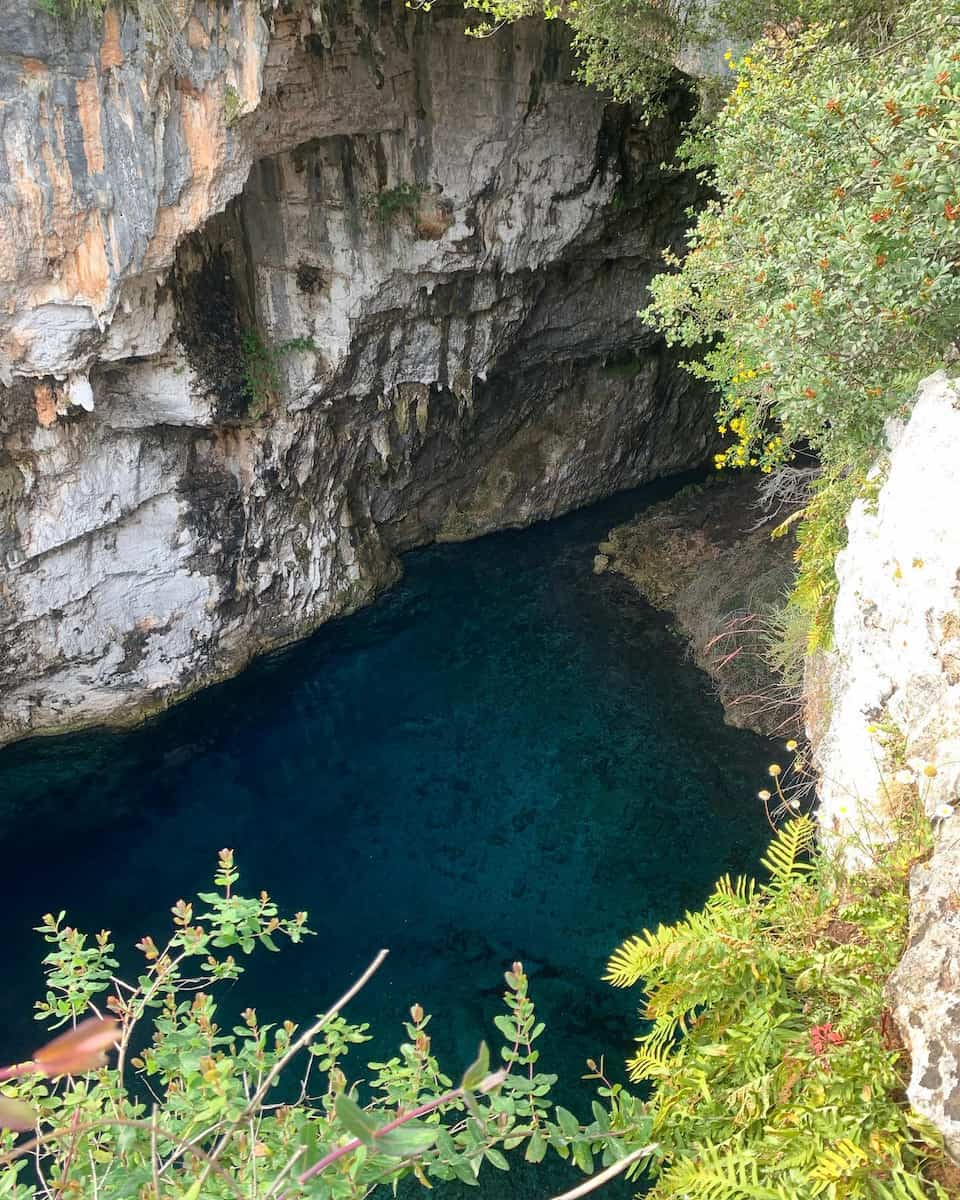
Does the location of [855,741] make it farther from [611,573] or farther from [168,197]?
[611,573]

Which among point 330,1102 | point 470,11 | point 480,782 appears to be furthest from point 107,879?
point 470,11

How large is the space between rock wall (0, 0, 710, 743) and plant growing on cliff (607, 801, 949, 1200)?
8098 millimetres

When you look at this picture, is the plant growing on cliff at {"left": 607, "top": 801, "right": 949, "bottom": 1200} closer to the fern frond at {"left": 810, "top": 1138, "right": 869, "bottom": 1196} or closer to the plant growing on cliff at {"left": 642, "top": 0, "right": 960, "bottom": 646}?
the fern frond at {"left": 810, "top": 1138, "right": 869, "bottom": 1196}

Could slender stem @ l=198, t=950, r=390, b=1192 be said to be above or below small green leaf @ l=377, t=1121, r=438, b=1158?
above

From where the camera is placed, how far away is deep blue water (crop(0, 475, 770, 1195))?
8.47 meters

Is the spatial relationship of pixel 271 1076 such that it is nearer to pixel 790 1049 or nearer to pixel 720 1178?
pixel 720 1178

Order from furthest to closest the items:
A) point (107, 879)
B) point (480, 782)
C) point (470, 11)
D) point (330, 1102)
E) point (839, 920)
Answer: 1. point (480, 782)
2. point (107, 879)
3. point (470, 11)
4. point (839, 920)
5. point (330, 1102)

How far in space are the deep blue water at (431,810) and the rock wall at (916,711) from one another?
183 inches

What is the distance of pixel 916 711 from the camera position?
3.71 meters

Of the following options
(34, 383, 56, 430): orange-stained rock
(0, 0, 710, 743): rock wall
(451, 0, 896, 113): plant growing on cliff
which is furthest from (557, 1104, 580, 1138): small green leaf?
(34, 383, 56, 430): orange-stained rock

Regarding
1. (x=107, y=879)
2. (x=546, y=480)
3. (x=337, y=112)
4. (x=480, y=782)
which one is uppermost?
(x=337, y=112)

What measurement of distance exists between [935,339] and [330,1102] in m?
4.34

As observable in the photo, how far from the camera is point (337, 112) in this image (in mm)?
9352

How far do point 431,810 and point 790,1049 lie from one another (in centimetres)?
796
